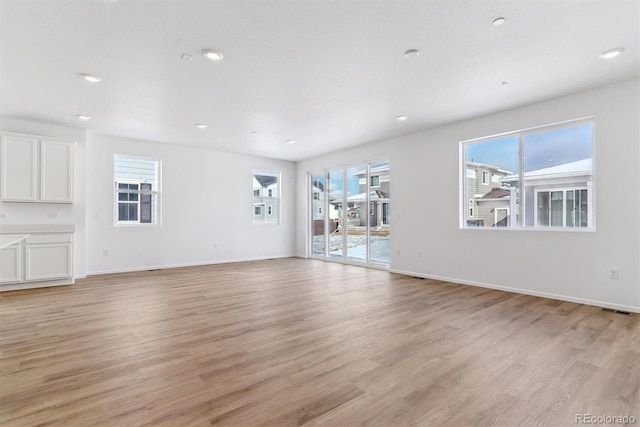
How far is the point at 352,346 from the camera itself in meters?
2.66

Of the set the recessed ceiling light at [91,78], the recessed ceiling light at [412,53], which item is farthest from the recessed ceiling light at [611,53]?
the recessed ceiling light at [91,78]

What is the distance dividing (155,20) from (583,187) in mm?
5125

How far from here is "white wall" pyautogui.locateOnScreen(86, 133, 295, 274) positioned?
6.05m

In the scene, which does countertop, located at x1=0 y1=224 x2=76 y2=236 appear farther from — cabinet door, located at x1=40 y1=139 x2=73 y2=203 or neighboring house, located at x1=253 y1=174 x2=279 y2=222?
neighboring house, located at x1=253 y1=174 x2=279 y2=222

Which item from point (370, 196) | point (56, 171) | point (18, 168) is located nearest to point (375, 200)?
point (370, 196)

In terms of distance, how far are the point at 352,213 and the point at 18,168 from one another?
6075 millimetres

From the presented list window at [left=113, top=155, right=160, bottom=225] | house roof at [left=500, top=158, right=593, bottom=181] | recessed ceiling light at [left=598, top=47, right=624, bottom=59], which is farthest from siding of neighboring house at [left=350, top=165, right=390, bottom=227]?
window at [left=113, top=155, right=160, bottom=225]

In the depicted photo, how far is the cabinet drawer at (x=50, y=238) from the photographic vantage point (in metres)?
4.82

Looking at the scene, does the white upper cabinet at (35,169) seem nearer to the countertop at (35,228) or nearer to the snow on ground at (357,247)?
the countertop at (35,228)

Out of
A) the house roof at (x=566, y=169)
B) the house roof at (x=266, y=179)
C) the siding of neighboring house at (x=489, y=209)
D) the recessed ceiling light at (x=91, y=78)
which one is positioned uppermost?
the recessed ceiling light at (x=91, y=78)

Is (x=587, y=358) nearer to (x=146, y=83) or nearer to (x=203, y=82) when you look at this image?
(x=203, y=82)

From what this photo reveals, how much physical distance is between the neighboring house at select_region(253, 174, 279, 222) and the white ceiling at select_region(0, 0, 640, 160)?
131 inches

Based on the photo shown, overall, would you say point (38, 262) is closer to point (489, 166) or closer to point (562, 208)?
point (489, 166)

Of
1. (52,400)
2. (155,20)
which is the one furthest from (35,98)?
(52,400)
